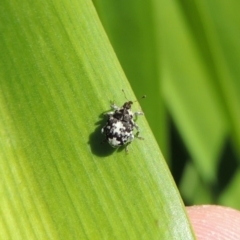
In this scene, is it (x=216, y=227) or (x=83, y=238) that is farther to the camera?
(x=216, y=227)

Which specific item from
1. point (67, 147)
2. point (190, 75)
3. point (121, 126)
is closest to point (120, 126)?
point (121, 126)

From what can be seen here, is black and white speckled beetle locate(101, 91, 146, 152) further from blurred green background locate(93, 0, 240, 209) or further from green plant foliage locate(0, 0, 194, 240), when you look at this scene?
blurred green background locate(93, 0, 240, 209)

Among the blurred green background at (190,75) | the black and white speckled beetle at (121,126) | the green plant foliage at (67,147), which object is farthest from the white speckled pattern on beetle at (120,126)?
the blurred green background at (190,75)

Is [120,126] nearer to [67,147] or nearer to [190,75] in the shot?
[67,147]

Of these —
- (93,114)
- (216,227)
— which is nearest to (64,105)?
(93,114)

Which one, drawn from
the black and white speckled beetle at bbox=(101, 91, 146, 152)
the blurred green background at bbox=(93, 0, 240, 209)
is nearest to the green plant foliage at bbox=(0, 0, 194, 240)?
the black and white speckled beetle at bbox=(101, 91, 146, 152)

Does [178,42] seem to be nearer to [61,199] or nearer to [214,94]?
[214,94]
